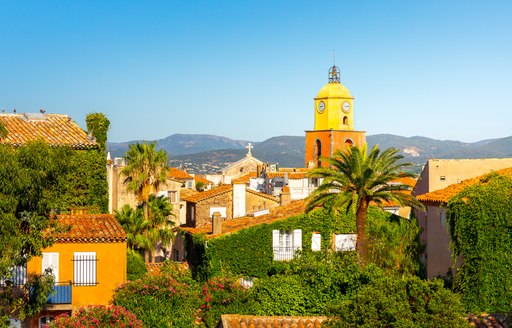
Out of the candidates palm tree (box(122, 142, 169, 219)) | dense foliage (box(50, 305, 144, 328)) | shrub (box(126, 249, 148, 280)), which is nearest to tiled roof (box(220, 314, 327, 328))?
dense foliage (box(50, 305, 144, 328))

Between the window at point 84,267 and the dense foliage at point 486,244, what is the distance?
15800mm

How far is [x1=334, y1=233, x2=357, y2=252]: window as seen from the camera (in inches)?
1871

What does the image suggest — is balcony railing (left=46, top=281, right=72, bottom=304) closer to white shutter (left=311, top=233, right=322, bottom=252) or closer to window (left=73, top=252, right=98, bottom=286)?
window (left=73, top=252, right=98, bottom=286)

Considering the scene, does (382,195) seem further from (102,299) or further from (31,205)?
(31,205)

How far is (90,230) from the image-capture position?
39469 mm

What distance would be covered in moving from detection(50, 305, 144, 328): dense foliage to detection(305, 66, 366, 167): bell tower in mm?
104728

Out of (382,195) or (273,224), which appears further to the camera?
(273,224)

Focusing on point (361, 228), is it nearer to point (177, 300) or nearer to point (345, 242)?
point (345, 242)

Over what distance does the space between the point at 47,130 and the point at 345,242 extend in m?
16.3

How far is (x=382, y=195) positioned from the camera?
4259 centimetres

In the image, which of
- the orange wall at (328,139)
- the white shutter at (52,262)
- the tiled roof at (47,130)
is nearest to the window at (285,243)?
the tiled roof at (47,130)

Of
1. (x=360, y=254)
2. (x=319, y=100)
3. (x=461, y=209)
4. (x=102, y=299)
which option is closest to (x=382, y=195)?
(x=360, y=254)

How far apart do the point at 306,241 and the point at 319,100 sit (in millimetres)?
92443

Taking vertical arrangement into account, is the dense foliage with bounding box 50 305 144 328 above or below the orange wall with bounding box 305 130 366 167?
below
